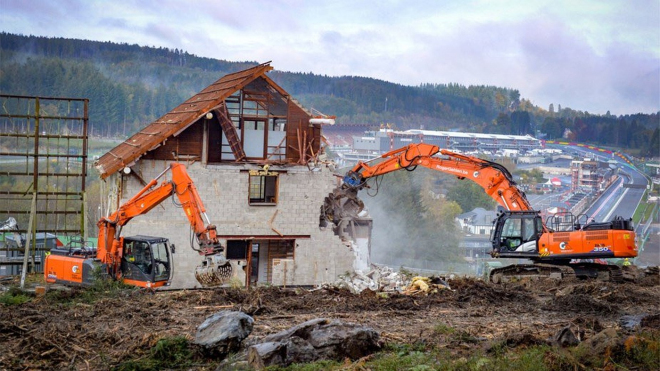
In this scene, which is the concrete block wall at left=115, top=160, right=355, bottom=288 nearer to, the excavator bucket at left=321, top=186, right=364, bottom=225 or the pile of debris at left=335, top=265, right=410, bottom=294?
the pile of debris at left=335, top=265, right=410, bottom=294

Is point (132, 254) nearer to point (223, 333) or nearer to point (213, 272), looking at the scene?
point (213, 272)

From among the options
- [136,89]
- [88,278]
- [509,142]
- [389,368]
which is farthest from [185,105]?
[509,142]

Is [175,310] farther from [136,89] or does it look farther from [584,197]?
[136,89]

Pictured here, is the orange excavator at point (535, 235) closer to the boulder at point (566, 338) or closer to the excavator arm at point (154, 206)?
the excavator arm at point (154, 206)

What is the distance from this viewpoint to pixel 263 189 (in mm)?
31609

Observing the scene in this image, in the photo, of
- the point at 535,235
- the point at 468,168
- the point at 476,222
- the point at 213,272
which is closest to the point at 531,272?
the point at 535,235

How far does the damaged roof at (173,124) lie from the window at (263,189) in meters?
3.58

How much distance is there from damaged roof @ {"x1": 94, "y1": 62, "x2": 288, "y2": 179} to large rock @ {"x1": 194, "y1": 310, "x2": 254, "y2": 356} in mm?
15192

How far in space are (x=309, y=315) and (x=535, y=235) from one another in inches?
409

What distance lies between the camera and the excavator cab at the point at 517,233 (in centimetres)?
2488

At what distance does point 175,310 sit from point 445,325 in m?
6.51

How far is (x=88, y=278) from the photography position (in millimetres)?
22172

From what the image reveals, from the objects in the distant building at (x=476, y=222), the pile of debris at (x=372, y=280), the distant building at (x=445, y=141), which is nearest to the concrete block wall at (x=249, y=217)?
the pile of debris at (x=372, y=280)

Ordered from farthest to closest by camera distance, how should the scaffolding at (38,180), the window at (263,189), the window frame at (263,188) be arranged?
the window at (263,189)
the window frame at (263,188)
the scaffolding at (38,180)
